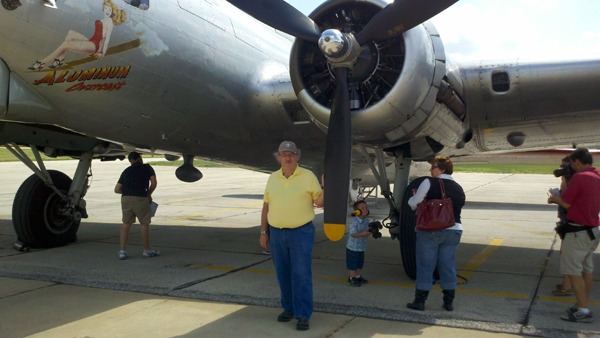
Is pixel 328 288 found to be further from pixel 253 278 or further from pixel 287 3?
pixel 287 3

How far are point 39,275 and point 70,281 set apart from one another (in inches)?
21.2

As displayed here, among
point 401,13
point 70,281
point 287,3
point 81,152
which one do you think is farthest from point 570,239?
point 81,152

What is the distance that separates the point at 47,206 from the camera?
25.3 ft

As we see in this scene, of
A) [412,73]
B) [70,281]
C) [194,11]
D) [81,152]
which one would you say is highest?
[194,11]

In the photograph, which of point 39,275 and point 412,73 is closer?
point 412,73

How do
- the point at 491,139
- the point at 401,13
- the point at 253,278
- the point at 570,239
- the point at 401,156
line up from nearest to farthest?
the point at 570,239
the point at 401,13
the point at 253,278
the point at 401,156
the point at 491,139

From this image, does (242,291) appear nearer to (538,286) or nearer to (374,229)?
(374,229)

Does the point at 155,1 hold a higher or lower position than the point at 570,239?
higher

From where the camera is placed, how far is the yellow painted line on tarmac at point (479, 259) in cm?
592

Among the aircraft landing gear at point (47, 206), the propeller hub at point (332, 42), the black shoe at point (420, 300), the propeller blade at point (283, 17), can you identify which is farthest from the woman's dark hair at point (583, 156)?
the aircraft landing gear at point (47, 206)

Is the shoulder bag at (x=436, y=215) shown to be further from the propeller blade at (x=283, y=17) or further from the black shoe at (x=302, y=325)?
the propeller blade at (x=283, y=17)

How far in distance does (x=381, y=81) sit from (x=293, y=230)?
205 centimetres

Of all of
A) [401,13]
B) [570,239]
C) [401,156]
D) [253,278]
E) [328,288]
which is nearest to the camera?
[570,239]

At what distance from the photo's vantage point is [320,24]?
214 inches
